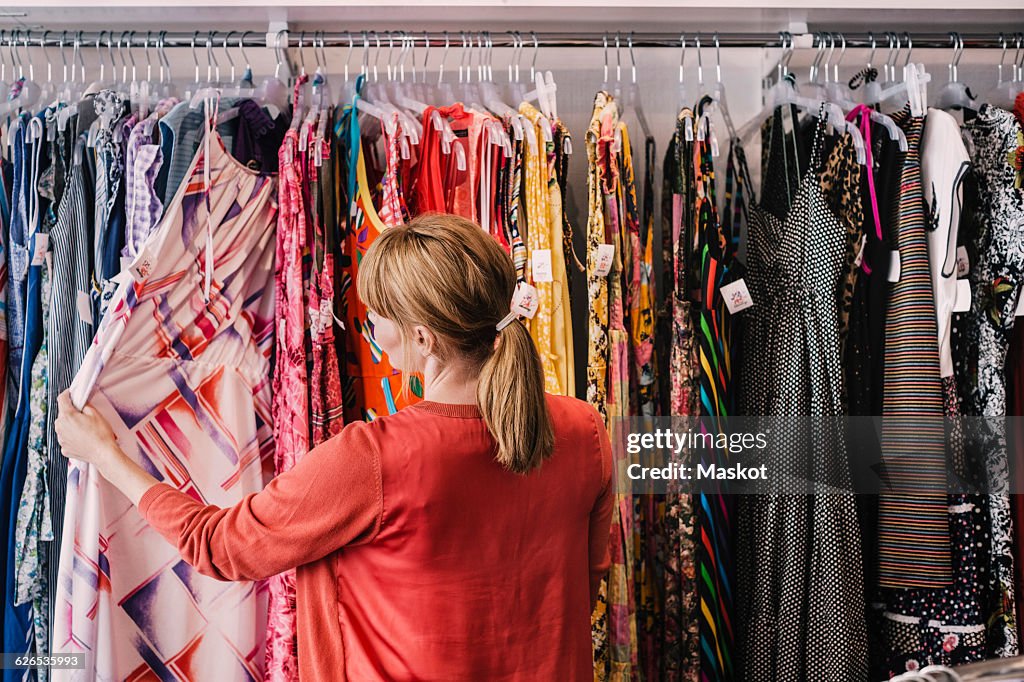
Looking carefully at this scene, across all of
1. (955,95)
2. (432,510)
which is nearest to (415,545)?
(432,510)

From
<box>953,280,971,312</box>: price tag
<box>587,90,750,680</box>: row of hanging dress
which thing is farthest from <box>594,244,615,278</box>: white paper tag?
<box>953,280,971,312</box>: price tag

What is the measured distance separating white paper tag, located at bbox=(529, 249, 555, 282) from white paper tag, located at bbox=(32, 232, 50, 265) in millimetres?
941

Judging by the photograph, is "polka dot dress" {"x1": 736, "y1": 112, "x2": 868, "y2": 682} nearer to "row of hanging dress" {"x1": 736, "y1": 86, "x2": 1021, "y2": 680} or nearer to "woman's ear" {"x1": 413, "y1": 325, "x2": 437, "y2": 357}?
"row of hanging dress" {"x1": 736, "y1": 86, "x2": 1021, "y2": 680}

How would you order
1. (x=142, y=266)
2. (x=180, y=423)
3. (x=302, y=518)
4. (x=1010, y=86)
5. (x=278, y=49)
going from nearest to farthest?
(x=302, y=518), (x=142, y=266), (x=180, y=423), (x=278, y=49), (x=1010, y=86)

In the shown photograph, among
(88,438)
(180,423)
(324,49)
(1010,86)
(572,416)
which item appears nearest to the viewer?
(572,416)

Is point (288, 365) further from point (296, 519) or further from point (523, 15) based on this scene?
point (523, 15)

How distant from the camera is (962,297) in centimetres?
178

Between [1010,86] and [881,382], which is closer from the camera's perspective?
[881,382]

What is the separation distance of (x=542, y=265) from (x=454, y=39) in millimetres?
538

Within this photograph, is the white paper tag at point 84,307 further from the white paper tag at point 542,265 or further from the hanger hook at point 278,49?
the white paper tag at point 542,265

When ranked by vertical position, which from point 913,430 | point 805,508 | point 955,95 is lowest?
point 805,508

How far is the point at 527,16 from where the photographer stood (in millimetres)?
1880

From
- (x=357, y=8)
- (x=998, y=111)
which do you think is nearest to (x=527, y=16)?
(x=357, y=8)

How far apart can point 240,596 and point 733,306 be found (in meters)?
1.14
